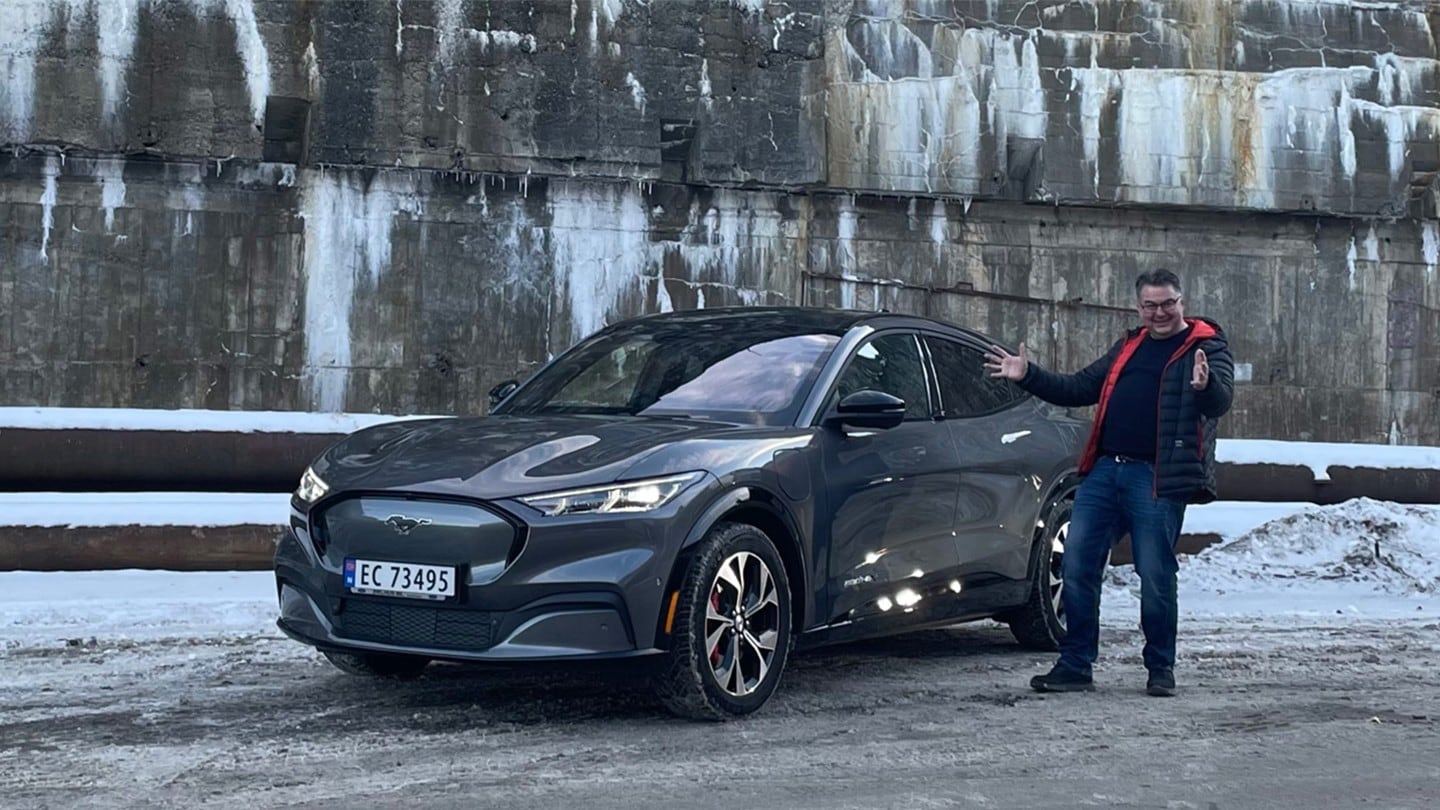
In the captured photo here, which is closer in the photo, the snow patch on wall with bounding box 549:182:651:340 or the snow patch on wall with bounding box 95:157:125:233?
the snow patch on wall with bounding box 95:157:125:233

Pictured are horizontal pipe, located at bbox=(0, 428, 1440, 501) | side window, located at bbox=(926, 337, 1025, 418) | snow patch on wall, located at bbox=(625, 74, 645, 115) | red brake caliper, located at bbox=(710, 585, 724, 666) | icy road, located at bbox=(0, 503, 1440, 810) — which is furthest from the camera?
snow patch on wall, located at bbox=(625, 74, 645, 115)

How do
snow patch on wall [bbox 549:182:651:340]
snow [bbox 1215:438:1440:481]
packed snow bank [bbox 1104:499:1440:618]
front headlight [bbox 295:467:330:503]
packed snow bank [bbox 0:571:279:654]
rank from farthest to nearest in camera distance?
snow patch on wall [bbox 549:182:651:340] < snow [bbox 1215:438:1440:481] < packed snow bank [bbox 1104:499:1440:618] < packed snow bank [bbox 0:571:279:654] < front headlight [bbox 295:467:330:503]

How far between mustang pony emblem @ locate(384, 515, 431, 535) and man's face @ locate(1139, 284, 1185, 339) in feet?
9.85

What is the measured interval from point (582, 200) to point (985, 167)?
5.39 m

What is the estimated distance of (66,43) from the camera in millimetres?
17484

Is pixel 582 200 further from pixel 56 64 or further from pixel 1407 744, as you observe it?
pixel 1407 744

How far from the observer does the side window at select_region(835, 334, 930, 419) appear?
20.1 feet

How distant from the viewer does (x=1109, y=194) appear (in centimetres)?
2008

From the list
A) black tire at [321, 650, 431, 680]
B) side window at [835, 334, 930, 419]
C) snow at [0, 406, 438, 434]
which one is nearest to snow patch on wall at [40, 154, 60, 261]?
snow at [0, 406, 438, 434]

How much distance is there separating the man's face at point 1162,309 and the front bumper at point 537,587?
2326 mm

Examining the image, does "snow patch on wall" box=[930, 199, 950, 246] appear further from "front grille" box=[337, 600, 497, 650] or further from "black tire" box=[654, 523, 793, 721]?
"front grille" box=[337, 600, 497, 650]

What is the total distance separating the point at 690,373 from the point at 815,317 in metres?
0.73

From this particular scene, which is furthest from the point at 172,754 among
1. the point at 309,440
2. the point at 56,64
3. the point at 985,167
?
the point at 985,167

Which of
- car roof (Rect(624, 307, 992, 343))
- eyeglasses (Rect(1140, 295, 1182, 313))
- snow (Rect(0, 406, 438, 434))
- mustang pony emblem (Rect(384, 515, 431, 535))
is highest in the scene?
eyeglasses (Rect(1140, 295, 1182, 313))
